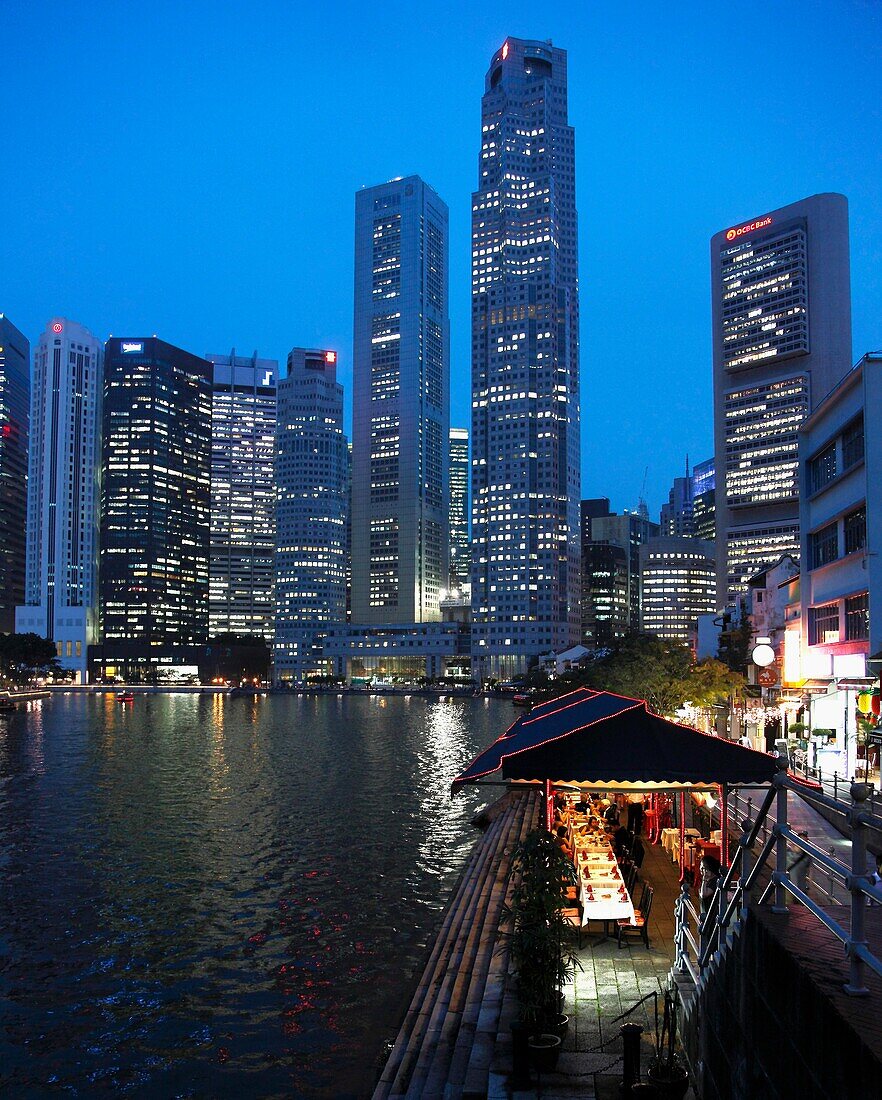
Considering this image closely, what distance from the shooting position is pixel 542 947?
11.2 m

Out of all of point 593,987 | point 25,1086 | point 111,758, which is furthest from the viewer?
point 111,758

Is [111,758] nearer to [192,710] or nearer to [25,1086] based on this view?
[25,1086]

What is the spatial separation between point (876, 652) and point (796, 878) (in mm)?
27357

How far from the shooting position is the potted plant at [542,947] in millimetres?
10781

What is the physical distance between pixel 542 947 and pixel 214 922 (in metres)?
17.0

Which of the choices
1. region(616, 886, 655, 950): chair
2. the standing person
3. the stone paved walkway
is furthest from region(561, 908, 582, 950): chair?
the standing person

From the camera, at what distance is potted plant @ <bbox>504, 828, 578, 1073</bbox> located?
10.8 m

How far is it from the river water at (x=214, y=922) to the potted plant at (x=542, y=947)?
612cm

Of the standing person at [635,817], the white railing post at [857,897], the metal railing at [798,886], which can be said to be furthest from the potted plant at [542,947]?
the standing person at [635,817]

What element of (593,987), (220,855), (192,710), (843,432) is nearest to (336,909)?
(220,855)

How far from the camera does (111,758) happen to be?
6738 centimetres

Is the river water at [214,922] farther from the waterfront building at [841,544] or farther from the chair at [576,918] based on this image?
the waterfront building at [841,544]

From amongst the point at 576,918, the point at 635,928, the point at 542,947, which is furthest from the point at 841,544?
the point at 542,947

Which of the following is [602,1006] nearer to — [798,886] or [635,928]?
[635,928]
